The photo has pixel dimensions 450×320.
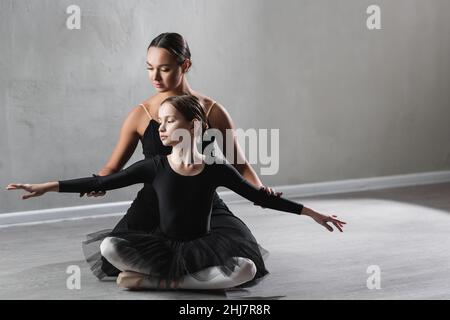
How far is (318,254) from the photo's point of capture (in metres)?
3.13

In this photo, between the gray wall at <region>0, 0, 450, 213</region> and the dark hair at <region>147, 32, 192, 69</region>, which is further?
→ the gray wall at <region>0, 0, 450, 213</region>

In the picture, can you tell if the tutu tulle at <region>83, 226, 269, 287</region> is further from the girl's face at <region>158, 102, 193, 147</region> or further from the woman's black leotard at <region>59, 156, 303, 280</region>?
the girl's face at <region>158, 102, 193, 147</region>

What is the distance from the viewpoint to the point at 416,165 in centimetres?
482

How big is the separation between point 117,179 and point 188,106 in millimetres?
312

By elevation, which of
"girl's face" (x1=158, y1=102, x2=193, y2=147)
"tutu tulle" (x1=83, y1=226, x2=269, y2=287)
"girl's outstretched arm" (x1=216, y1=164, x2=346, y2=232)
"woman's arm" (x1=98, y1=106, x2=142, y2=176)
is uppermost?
"girl's face" (x1=158, y1=102, x2=193, y2=147)

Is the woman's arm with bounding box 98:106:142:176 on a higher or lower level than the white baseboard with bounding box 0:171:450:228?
higher

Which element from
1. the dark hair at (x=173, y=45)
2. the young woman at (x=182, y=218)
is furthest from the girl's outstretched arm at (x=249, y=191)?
the dark hair at (x=173, y=45)

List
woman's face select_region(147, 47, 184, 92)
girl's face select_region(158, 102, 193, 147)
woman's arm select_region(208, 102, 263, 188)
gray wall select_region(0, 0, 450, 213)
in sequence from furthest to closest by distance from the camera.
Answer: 1. gray wall select_region(0, 0, 450, 213)
2. woman's arm select_region(208, 102, 263, 188)
3. woman's face select_region(147, 47, 184, 92)
4. girl's face select_region(158, 102, 193, 147)

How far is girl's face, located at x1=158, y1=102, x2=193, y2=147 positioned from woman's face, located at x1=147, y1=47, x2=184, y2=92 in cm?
17

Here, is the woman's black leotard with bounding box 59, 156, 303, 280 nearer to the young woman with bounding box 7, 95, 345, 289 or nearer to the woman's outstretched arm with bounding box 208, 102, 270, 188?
the young woman with bounding box 7, 95, 345, 289

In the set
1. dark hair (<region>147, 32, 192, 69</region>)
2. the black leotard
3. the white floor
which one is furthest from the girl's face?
the white floor

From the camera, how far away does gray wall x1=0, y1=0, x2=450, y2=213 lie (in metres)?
3.81

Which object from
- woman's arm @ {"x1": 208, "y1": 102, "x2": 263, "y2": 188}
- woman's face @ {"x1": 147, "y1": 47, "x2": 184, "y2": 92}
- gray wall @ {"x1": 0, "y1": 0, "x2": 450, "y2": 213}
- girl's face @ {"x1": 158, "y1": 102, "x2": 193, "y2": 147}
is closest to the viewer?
girl's face @ {"x1": 158, "y1": 102, "x2": 193, "y2": 147}

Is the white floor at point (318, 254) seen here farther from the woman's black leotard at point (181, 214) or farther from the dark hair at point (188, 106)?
the dark hair at point (188, 106)
